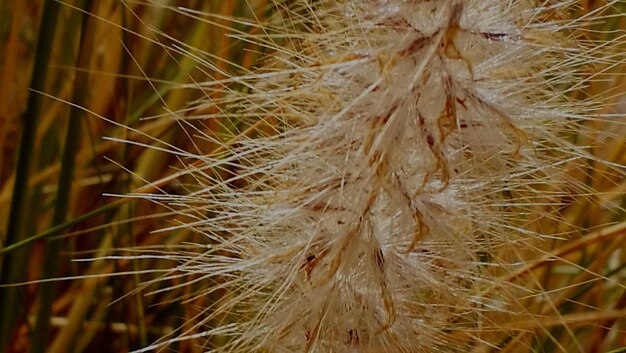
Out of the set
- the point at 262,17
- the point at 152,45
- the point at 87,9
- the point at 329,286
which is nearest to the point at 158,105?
the point at 152,45

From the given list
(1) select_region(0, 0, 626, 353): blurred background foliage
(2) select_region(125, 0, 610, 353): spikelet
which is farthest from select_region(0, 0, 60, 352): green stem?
(2) select_region(125, 0, 610, 353): spikelet

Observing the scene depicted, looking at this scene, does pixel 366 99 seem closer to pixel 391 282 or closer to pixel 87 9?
pixel 391 282

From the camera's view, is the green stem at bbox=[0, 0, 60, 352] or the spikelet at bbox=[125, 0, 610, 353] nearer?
the spikelet at bbox=[125, 0, 610, 353]

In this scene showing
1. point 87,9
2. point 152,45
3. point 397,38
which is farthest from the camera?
point 152,45

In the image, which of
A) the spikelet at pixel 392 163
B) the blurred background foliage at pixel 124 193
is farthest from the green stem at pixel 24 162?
the spikelet at pixel 392 163

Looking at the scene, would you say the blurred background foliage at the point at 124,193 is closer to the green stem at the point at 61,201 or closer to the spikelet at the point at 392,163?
the green stem at the point at 61,201

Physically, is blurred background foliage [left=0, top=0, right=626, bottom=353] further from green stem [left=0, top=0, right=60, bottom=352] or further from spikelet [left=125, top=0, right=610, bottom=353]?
spikelet [left=125, top=0, right=610, bottom=353]
